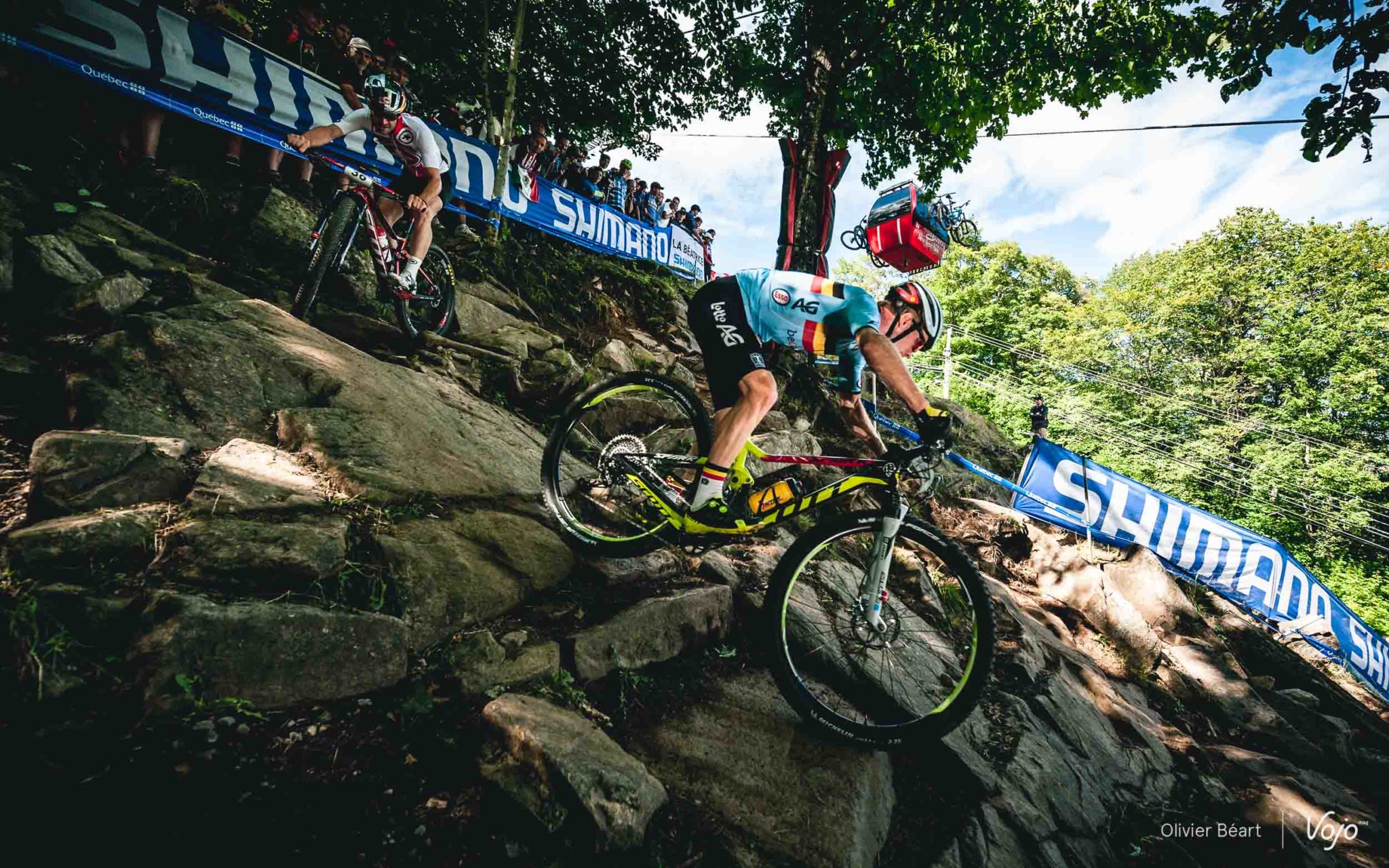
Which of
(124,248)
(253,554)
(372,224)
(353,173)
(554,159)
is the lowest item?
(253,554)

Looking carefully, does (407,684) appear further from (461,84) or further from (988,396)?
(988,396)

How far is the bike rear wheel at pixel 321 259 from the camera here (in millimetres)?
4227

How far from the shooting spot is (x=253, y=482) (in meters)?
2.40

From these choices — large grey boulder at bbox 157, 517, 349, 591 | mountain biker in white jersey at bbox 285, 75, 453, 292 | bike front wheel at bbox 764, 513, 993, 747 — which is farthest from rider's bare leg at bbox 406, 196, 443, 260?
bike front wheel at bbox 764, 513, 993, 747

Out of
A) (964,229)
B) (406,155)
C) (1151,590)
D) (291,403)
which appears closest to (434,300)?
(406,155)

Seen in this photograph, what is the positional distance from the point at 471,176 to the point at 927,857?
1060 cm

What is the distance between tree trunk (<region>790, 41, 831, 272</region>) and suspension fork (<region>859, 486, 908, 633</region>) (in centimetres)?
921

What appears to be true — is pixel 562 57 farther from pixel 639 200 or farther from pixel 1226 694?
pixel 1226 694

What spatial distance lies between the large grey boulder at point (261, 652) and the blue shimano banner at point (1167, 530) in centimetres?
955

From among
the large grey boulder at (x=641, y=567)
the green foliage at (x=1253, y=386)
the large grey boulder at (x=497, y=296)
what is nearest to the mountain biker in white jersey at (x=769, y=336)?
the large grey boulder at (x=641, y=567)

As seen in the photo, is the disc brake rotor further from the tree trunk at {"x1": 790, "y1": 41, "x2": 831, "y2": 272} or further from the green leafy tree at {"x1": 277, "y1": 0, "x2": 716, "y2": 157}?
the green leafy tree at {"x1": 277, "y1": 0, "x2": 716, "y2": 157}

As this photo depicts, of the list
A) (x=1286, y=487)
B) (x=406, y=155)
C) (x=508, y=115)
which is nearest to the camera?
(x=406, y=155)

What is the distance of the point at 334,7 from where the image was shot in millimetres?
11117

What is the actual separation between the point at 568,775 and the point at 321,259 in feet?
15.0
